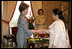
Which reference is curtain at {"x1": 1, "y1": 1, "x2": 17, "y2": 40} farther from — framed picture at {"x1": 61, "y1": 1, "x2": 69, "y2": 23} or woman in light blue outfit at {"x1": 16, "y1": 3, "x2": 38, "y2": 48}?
framed picture at {"x1": 61, "y1": 1, "x2": 69, "y2": 23}

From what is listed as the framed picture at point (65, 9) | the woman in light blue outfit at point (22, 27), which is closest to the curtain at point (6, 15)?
the woman in light blue outfit at point (22, 27)

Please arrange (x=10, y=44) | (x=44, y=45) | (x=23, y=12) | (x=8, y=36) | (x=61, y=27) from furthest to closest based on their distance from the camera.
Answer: (x=44, y=45), (x=10, y=44), (x=8, y=36), (x=23, y=12), (x=61, y=27)

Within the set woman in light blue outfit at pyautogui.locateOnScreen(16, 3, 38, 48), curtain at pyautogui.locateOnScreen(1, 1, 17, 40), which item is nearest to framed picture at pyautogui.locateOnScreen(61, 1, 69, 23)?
curtain at pyautogui.locateOnScreen(1, 1, 17, 40)

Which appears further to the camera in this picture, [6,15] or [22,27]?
[6,15]

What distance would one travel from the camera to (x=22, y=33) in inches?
64.0

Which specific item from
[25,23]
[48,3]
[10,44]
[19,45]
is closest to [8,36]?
[10,44]

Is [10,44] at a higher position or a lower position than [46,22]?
lower

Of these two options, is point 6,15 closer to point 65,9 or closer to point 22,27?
point 22,27

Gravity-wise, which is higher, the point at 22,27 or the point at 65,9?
the point at 65,9

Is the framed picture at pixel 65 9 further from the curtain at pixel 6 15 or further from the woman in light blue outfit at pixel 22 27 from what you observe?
the woman in light blue outfit at pixel 22 27

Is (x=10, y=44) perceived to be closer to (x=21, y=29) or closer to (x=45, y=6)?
(x=21, y=29)

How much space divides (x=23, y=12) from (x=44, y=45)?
46.6 inches

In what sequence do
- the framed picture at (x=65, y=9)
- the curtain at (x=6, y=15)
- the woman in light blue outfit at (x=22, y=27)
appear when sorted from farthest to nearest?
1. the framed picture at (x=65, y=9)
2. the curtain at (x=6, y=15)
3. the woman in light blue outfit at (x=22, y=27)

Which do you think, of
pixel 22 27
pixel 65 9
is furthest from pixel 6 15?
pixel 65 9
